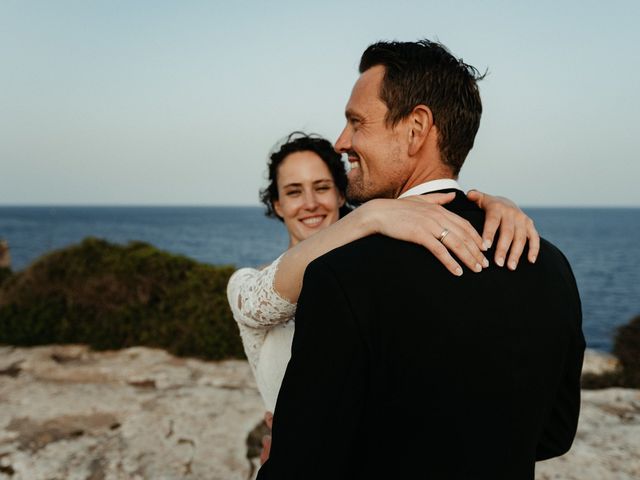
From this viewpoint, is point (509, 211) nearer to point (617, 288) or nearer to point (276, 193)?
point (276, 193)

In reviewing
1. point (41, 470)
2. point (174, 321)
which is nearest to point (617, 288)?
point (174, 321)

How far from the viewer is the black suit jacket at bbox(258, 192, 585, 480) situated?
133 centimetres

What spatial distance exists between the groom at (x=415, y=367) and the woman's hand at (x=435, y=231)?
30 millimetres

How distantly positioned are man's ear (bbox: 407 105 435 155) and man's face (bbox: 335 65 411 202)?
0.03 meters

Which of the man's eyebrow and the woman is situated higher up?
the man's eyebrow

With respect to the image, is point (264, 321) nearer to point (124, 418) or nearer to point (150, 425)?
point (150, 425)

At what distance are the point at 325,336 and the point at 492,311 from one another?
52 cm

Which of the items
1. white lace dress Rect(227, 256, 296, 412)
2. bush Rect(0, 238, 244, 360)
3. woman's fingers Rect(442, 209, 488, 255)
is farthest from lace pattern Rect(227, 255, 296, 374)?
bush Rect(0, 238, 244, 360)

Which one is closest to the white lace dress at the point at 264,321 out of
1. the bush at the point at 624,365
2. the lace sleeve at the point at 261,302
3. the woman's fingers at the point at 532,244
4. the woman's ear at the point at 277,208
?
the lace sleeve at the point at 261,302

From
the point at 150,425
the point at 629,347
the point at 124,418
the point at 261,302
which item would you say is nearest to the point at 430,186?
the point at 261,302

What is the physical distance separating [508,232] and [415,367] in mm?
581

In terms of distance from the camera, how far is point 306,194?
3.51 metres

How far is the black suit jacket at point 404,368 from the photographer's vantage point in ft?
4.38

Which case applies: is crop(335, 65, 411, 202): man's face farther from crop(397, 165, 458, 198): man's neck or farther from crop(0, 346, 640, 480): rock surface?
crop(0, 346, 640, 480): rock surface
